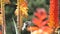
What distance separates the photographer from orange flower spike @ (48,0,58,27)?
1.65m

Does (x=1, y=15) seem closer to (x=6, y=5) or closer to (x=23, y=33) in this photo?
(x=6, y=5)

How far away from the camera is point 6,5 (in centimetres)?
174

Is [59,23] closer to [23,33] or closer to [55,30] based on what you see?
[55,30]

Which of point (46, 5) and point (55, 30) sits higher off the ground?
point (46, 5)

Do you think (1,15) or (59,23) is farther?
(1,15)

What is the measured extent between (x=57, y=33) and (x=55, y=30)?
0.03 metres

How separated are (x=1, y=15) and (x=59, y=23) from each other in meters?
0.52

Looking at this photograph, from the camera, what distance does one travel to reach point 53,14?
65.0 inches

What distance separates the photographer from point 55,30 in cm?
167

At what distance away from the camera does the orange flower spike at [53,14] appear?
1.65m

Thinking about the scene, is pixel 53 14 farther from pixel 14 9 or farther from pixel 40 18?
pixel 14 9

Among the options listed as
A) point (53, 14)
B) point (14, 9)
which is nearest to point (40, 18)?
point (53, 14)

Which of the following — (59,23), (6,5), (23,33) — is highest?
(6,5)

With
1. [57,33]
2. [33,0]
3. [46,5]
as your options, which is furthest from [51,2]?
[57,33]
